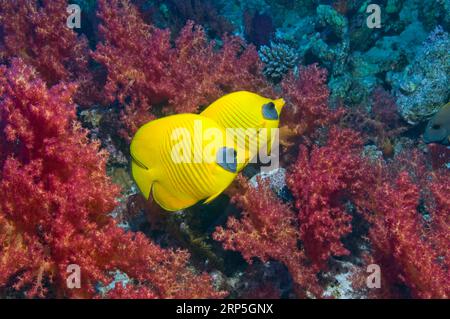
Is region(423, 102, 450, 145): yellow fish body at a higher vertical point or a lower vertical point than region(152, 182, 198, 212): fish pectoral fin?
higher

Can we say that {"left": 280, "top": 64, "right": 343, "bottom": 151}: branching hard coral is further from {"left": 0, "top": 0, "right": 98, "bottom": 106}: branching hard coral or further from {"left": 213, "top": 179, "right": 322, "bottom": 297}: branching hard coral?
{"left": 0, "top": 0, "right": 98, "bottom": 106}: branching hard coral

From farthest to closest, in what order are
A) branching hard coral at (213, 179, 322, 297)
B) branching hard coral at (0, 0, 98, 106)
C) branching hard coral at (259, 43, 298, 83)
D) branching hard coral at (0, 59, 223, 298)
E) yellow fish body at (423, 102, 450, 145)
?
branching hard coral at (259, 43, 298, 83) < branching hard coral at (0, 0, 98, 106) < yellow fish body at (423, 102, 450, 145) < branching hard coral at (213, 179, 322, 297) < branching hard coral at (0, 59, 223, 298)

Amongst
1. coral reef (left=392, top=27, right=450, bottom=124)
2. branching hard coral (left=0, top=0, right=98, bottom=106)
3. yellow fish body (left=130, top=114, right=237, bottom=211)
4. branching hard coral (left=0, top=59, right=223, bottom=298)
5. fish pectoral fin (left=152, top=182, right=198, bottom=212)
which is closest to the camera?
yellow fish body (left=130, top=114, right=237, bottom=211)

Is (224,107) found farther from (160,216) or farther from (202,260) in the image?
(202,260)

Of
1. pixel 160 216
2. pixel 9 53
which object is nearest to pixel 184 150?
pixel 160 216

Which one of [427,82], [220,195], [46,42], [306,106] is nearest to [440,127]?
[427,82]

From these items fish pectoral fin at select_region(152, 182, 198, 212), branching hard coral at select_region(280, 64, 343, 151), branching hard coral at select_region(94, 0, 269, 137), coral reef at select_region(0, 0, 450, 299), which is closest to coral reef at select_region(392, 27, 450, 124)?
coral reef at select_region(0, 0, 450, 299)
